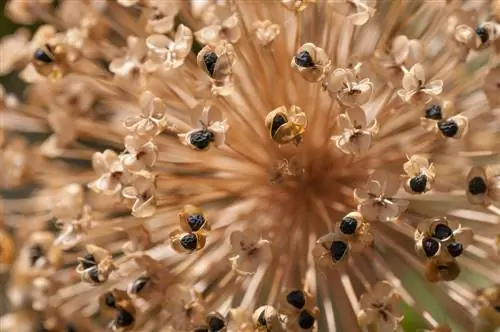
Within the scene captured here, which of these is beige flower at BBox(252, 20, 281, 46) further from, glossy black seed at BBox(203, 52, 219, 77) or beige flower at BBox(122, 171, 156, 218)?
beige flower at BBox(122, 171, 156, 218)

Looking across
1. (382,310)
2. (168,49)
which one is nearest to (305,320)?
(382,310)

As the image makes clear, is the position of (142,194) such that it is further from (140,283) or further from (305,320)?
(305,320)

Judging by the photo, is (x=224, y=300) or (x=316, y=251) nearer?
(x=316, y=251)

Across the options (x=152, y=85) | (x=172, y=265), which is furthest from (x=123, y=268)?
(x=152, y=85)

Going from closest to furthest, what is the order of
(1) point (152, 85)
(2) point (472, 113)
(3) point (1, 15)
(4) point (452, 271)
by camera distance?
(4) point (452, 271), (2) point (472, 113), (1) point (152, 85), (3) point (1, 15)

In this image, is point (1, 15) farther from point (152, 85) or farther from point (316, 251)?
point (316, 251)

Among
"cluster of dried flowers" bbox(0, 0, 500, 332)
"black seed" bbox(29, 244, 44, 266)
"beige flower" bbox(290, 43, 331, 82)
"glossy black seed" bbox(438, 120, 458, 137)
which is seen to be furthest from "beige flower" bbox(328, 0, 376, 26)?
"black seed" bbox(29, 244, 44, 266)
